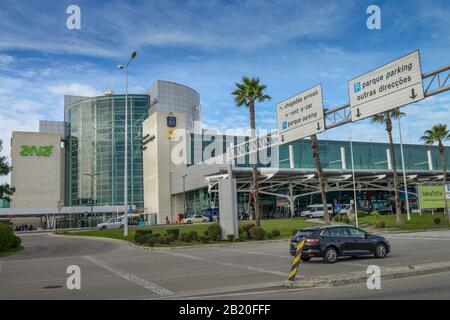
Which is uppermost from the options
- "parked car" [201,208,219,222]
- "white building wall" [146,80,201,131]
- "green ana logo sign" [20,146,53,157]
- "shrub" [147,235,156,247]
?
"white building wall" [146,80,201,131]

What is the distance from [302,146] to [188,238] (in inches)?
2680

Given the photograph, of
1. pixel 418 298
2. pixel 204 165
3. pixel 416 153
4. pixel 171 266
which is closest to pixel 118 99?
pixel 204 165

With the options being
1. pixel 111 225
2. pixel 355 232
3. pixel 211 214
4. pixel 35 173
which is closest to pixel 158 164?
pixel 211 214

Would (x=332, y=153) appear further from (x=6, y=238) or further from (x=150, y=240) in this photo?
(x=6, y=238)

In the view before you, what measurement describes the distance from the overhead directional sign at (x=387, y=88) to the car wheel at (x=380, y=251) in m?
5.89

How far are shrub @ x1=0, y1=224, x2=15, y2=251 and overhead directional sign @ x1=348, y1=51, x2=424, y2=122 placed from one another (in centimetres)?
2213

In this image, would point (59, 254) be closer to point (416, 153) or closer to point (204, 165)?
point (204, 165)

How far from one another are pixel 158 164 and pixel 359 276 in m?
75.1

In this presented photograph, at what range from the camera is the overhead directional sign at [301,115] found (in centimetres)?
2312

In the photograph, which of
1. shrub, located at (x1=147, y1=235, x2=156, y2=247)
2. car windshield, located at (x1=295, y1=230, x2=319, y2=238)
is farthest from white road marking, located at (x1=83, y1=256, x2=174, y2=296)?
shrub, located at (x1=147, y1=235, x2=156, y2=247)

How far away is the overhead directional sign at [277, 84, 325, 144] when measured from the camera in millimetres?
23125

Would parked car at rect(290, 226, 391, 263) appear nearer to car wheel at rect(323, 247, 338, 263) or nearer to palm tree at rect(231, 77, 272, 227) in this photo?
car wheel at rect(323, 247, 338, 263)

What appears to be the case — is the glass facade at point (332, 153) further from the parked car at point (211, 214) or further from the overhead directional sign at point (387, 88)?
the overhead directional sign at point (387, 88)
